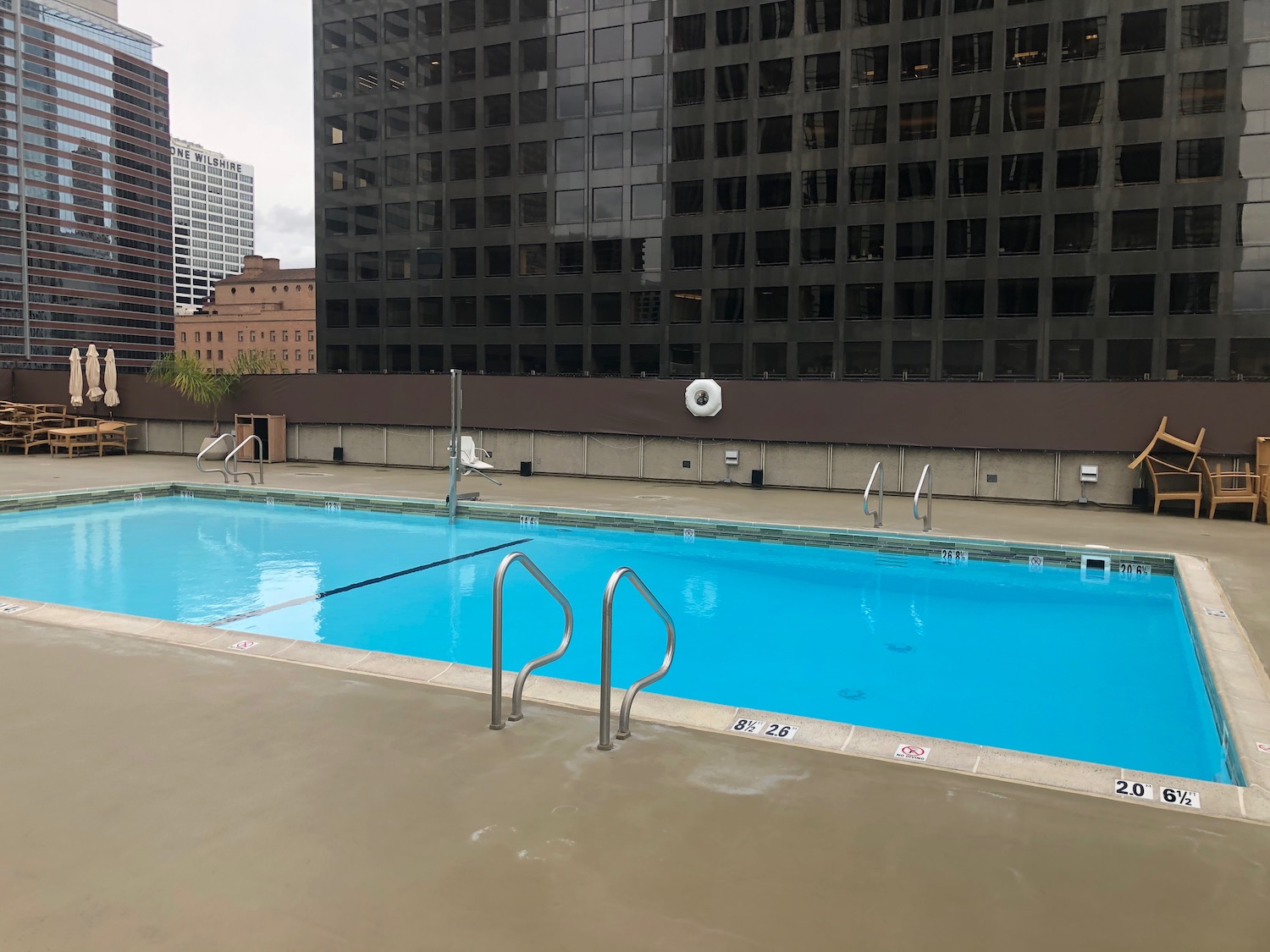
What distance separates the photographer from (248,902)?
103 inches

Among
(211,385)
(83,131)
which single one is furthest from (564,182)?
(83,131)

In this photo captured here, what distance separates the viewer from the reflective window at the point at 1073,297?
3972 centimetres

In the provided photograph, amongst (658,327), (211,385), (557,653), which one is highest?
(658,327)

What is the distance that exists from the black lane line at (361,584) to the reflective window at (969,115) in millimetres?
36219

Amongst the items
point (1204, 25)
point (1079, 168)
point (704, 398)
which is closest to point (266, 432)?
point (704, 398)

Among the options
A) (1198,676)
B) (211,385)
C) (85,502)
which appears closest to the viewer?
(1198,676)

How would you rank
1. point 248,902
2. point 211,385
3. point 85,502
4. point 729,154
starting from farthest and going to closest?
point 729,154 < point 211,385 < point 85,502 < point 248,902

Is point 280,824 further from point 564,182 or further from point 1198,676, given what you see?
point 564,182

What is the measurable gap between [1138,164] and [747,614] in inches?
1519

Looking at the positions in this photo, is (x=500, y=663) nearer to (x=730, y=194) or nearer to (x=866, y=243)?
(x=866, y=243)

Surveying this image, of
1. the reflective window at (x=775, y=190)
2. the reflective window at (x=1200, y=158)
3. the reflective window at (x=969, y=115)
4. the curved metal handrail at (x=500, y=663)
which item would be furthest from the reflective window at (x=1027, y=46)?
the curved metal handrail at (x=500, y=663)

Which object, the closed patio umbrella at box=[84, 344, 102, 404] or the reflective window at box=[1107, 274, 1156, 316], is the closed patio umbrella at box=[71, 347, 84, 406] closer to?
the closed patio umbrella at box=[84, 344, 102, 404]

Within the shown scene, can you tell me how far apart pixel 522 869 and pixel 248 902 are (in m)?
0.78

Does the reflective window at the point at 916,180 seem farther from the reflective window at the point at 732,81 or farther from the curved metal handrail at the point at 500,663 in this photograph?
the curved metal handrail at the point at 500,663
